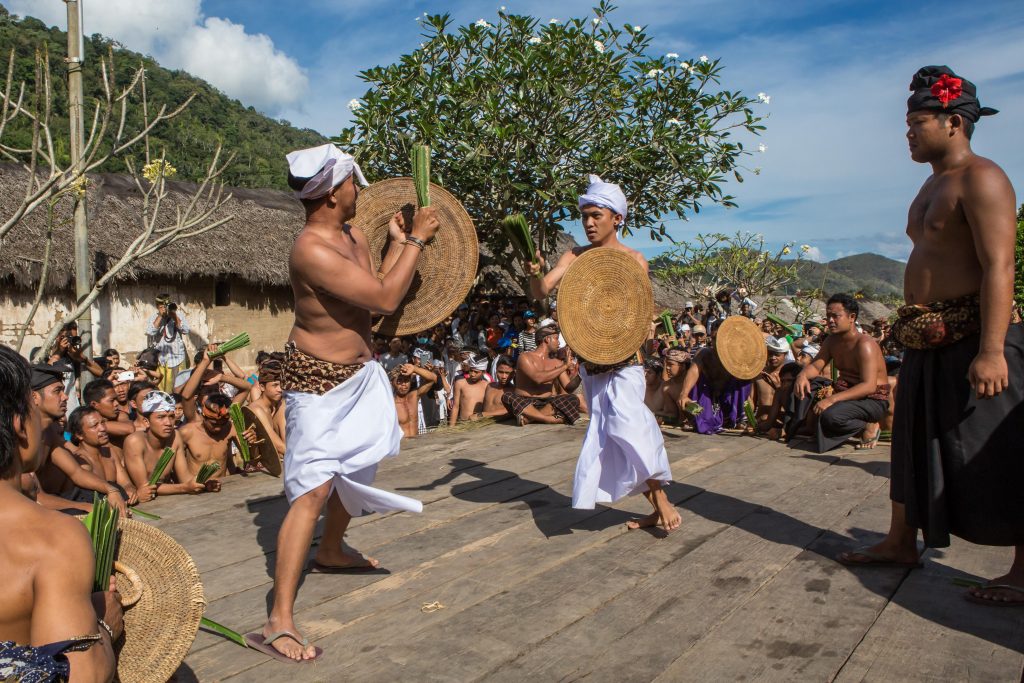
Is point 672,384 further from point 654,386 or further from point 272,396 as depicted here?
point 272,396

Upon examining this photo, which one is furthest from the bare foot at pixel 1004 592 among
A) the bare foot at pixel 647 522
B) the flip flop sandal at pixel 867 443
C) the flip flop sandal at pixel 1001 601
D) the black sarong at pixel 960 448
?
the flip flop sandal at pixel 867 443

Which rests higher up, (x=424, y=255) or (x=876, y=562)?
(x=424, y=255)

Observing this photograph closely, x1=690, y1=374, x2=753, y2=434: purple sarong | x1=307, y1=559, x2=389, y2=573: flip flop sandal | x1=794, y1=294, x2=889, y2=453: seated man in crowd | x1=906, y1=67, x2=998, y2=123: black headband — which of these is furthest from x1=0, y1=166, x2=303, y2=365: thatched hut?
x1=906, y1=67, x2=998, y2=123: black headband

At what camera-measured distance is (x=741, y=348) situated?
8258 millimetres

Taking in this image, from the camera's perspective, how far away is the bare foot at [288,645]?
287cm

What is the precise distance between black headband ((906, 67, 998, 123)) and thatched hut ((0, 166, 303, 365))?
1166cm

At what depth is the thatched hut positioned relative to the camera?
12648 millimetres

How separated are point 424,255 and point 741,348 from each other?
512 centimetres

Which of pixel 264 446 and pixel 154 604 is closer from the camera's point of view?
pixel 154 604

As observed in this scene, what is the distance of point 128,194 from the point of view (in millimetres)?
15602

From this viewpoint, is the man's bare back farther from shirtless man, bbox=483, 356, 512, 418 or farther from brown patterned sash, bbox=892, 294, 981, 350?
shirtless man, bbox=483, 356, 512, 418

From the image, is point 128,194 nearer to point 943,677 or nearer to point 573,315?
point 573,315

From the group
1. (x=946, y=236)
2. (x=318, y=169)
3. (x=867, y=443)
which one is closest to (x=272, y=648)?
(x=318, y=169)

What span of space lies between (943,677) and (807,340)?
11806mm
